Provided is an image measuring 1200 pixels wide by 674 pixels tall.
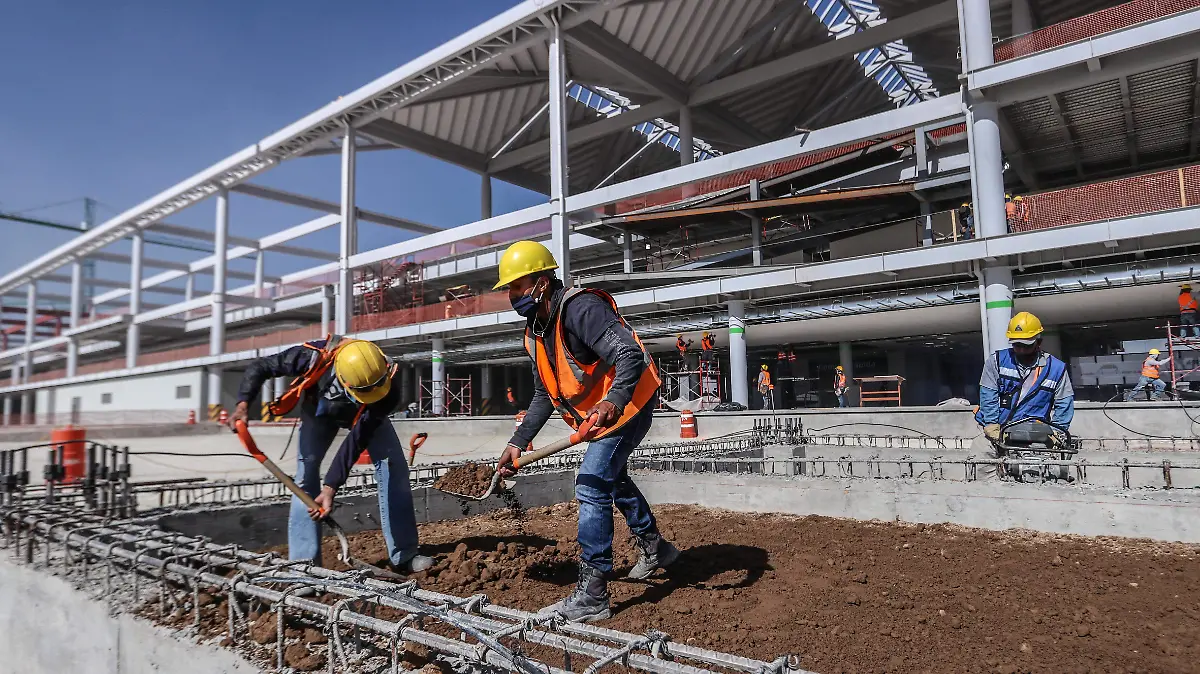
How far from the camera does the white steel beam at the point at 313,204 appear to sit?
34219 millimetres

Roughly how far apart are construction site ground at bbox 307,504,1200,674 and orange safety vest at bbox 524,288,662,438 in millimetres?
979

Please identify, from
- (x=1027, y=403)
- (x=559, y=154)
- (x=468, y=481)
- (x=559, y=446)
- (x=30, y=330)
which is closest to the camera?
(x=559, y=446)

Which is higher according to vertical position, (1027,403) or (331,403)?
(331,403)

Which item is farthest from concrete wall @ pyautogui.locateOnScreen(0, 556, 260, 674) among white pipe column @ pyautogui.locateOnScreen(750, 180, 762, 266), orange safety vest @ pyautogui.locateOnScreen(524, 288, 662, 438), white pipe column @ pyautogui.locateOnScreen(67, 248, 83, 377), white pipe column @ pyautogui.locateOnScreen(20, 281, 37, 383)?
white pipe column @ pyautogui.locateOnScreen(20, 281, 37, 383)

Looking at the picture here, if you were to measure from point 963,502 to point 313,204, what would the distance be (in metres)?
39.2

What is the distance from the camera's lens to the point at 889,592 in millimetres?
3352

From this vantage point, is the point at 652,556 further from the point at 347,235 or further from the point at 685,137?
the point at 347,235

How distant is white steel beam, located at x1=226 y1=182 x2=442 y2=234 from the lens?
34.2 meters

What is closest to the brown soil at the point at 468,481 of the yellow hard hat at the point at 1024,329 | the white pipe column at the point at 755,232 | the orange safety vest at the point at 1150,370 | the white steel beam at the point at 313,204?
the yellow hard hat at the point at 1024,329

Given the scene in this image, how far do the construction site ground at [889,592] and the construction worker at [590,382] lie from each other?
0.99 feet

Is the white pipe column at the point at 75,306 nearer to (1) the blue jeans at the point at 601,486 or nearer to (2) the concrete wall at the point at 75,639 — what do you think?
(2) the concrete wall at the point at 75,639

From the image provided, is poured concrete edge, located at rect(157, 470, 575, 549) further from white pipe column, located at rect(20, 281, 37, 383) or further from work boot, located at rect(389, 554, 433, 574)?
white pipe column, located at rect(20, 281, 37, 383)

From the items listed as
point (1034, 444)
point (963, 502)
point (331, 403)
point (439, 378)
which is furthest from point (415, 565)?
point (439, 378)

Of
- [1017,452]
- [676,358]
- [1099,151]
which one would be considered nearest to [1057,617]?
[1017,452]
